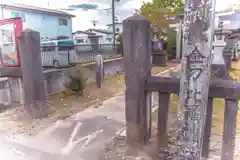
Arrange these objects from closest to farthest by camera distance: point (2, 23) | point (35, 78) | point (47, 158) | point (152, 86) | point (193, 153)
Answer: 1. point (193, 153)
2. point (152, 86)
3. point (47, 158)
4. point (35, 78)
5. point (2, 23)

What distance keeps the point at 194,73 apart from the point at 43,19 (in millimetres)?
14394

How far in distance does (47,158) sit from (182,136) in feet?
6.17

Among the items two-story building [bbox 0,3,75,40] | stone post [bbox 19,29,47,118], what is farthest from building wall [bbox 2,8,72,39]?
stone post [bbox 19,29,47,118]

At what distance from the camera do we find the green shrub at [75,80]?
5.55 metres

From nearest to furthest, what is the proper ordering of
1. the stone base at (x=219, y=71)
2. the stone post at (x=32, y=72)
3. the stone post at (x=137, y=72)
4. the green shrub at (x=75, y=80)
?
the stone base at (x=219, y=71)
the stone post at (x=137, y=72)
the stone post at (x=32, y=72)
the green shrub at (x=75, y=80)

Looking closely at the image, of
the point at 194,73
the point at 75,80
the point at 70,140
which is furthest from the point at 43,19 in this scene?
the point at 194,73

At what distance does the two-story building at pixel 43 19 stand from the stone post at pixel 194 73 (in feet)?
38.5

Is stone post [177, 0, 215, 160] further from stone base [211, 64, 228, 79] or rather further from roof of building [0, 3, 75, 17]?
roof of building [0, 3, 75, 17]

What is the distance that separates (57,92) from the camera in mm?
5906

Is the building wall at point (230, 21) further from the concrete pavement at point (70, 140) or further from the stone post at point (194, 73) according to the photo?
the stone post at point (194, 73)

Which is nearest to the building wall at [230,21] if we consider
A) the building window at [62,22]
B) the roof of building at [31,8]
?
the roof of building at [31,8]

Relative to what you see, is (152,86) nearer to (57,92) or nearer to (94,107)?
(94,107)

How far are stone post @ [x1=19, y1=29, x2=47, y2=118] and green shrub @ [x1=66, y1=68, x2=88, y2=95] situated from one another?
1.45 m

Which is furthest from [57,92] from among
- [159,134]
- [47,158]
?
[159,134]
